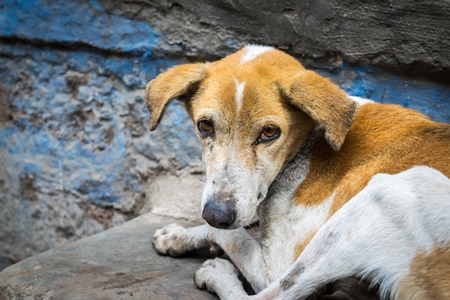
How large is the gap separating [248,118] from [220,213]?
1.92 feet

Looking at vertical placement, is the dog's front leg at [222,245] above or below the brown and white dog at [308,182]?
below

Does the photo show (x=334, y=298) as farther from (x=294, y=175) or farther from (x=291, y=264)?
(x=294, y=175)

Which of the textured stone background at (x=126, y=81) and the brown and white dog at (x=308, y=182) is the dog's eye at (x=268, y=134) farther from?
the textured stone background at (x=126, y=81)

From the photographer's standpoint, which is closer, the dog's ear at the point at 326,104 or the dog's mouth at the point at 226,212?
the dog's mouth at the point at 226,212

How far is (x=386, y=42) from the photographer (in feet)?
13.9

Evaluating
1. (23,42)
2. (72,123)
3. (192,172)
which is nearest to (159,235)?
(192,172)

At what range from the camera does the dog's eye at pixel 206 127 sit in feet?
11.2

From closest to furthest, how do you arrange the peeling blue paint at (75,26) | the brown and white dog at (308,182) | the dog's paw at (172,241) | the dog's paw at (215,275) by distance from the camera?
the brown and white dog at (308,182) < the dog's paw at (215,275) < the dog's paw at (172,241) < the peeling blue paint at (75,26)

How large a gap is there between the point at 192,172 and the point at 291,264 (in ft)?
6.77

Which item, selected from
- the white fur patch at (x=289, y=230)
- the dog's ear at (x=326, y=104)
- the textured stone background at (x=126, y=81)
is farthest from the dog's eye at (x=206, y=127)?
the textured stone background at (x=126, y=81)

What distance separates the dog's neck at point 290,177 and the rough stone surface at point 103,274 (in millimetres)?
664

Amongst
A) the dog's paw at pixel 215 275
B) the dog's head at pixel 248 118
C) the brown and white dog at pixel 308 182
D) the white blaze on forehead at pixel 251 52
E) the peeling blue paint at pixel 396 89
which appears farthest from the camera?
the peeling blue paint at pixel 396 89

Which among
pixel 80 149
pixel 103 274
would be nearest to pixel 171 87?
pixel 103 274

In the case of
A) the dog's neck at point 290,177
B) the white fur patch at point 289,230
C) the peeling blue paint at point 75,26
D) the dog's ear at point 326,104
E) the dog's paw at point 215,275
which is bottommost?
the dog's paw at point 215,275
